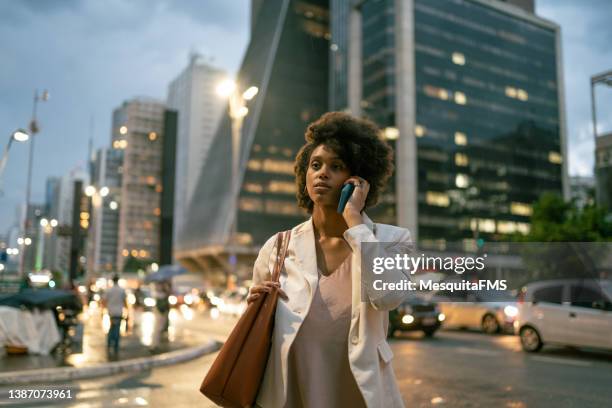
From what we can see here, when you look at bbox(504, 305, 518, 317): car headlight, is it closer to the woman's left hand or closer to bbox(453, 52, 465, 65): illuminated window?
the woman's left hand

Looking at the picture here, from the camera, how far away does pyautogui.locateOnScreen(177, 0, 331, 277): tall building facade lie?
275 ft

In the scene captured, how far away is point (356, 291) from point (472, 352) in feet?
36.8

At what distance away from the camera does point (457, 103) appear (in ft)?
269

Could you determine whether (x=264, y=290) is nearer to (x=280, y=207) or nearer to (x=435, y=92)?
(x=435, y=92)

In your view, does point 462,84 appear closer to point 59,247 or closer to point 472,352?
point 472,352

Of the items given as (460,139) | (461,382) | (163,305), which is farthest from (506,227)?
(461,382)

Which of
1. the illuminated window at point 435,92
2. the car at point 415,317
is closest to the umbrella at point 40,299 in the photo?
the car at point 415,317

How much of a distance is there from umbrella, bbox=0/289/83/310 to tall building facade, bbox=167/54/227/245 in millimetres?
131596

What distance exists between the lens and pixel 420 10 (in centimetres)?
7962

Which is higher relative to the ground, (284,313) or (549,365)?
(284,313)

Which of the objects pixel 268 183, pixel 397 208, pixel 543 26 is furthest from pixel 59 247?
pixel 543 26

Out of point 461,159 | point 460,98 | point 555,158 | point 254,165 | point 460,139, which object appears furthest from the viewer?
point 555,158

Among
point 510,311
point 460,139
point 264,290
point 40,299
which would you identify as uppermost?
point 460,139

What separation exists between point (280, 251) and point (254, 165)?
82.9m
